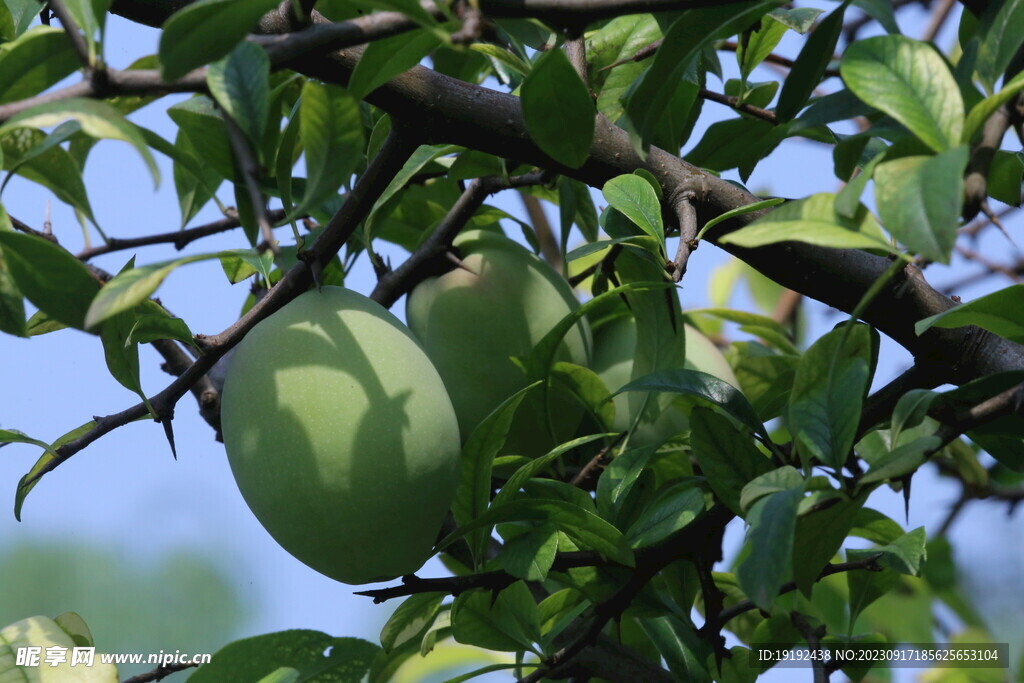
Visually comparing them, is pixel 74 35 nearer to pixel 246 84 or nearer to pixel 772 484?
pixel 246 84

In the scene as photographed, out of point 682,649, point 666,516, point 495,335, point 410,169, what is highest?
point 410,169

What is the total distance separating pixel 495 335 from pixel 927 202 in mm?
369

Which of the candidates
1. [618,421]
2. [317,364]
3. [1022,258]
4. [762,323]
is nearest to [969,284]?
[1022,258]

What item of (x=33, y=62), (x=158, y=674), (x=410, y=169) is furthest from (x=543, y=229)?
(x=33, y=62)

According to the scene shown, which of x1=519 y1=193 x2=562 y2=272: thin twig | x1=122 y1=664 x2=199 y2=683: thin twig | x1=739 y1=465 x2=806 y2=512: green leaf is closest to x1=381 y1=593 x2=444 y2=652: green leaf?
x1=122 y1=664 x2=199 y2=683: thin twig

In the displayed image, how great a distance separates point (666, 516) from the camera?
0.54 m

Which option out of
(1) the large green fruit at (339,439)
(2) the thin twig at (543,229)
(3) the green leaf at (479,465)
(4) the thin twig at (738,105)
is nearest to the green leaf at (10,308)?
(1) the large green fruit at (339,439)

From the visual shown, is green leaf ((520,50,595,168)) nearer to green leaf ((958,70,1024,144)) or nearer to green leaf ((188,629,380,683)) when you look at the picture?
green leaf ((958,70,1024,144))

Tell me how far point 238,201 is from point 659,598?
34 cm

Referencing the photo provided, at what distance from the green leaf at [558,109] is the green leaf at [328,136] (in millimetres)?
104

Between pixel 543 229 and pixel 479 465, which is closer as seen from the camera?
pixel 479 465

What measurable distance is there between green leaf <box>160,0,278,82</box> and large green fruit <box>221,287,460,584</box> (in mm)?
200

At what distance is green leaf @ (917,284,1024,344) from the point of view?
1.54ft

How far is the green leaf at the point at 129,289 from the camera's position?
1.02 feet
